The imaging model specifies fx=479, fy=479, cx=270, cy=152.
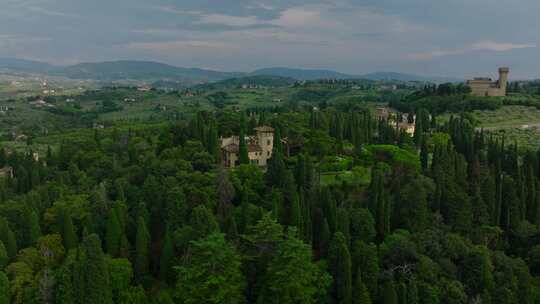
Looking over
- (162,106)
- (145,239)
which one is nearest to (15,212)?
(145,239)

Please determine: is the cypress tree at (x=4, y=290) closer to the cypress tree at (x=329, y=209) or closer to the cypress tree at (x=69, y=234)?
the cypress tree at (x=69, y=234)

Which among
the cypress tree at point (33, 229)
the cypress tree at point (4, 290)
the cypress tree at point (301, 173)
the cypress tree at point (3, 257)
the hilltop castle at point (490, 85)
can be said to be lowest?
the cypress tree at point (4, 290)

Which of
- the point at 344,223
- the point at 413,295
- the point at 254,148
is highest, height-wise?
the point at 254,148

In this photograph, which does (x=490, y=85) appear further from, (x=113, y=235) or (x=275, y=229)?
(x=113, y=235)

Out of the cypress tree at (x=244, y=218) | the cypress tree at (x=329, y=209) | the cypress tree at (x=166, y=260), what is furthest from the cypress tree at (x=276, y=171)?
the cypress tree at (x=166, y=260)

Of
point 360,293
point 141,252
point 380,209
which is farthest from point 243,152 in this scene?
point 360,293

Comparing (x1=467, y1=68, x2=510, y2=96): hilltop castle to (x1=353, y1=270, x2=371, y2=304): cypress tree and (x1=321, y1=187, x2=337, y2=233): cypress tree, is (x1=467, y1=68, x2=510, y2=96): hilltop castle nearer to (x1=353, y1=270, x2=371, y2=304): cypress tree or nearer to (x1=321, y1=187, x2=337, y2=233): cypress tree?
(x1=321, y1=187, x2=337, y2=233): cypress tree

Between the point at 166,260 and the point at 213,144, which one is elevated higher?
the point at 213,144
